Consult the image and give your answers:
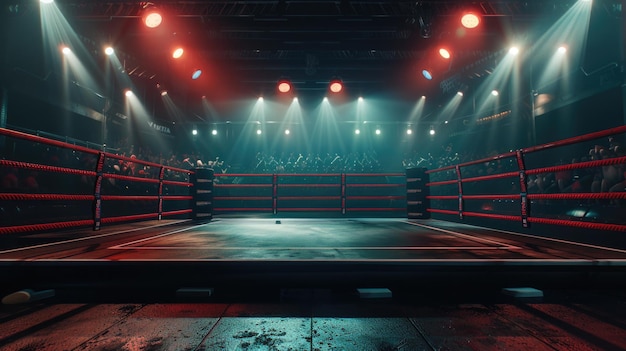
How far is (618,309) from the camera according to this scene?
65.1 inches

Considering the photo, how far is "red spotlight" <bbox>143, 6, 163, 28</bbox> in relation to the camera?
5447 mm

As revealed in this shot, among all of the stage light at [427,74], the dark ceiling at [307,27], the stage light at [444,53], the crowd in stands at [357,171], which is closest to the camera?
the crowd in stands at [357,171]

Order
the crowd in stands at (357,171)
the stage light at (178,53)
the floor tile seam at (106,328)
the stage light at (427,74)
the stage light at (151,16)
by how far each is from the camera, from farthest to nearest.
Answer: the stage light at (427,74) → the stage light at (178,53) → the crowd in stands at (357,171) → the stage light at (151,16) → the floor tile seam at (106,328)

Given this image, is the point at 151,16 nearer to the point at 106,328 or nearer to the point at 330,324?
the point at 106,328

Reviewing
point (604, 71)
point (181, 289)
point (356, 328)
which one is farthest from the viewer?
point (604, 71)

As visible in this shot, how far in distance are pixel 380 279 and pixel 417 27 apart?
5.85 m

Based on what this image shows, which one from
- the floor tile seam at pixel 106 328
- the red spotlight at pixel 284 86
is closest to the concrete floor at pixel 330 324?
the floor tile seam at pixel 106 328

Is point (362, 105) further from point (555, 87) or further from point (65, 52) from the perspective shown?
point (65, 52)

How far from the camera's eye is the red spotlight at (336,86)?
7476 millimetres

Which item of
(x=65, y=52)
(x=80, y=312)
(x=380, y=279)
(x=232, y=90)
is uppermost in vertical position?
(x=65, y=52)

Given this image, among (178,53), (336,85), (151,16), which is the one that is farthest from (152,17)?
(336,85)

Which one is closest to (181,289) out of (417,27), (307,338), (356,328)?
(307,338)

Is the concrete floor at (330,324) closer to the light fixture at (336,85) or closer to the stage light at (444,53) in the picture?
the stage light at (444,53)

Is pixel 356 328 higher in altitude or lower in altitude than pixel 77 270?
lower
